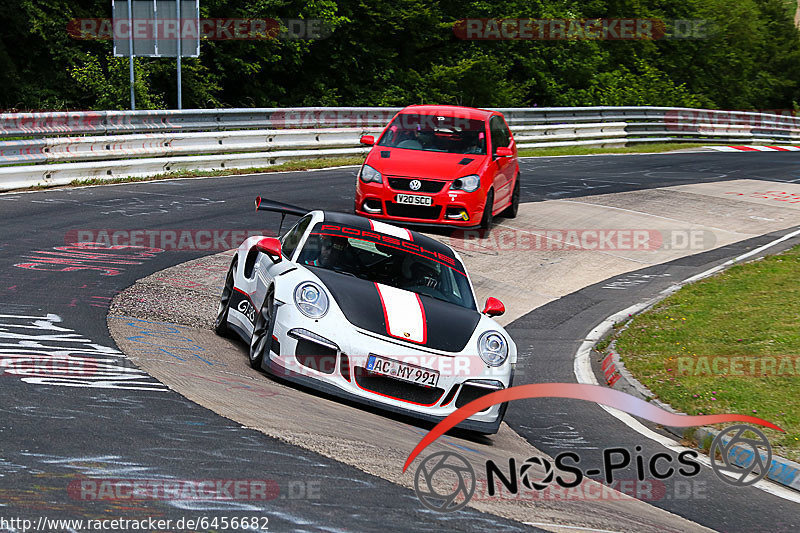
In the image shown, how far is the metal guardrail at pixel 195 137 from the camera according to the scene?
55.0 ft

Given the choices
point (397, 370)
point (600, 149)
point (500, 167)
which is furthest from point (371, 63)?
point (397, 370)

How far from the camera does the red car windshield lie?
15609 millimetres

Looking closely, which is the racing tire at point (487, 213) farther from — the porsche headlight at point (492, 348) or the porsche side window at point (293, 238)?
the porsche headlight at point (492, 348)

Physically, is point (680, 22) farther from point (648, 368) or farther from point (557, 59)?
point (648, 368)

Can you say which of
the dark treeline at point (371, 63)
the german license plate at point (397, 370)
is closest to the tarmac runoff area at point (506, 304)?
the german license plate at point (397, 370)

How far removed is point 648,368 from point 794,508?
133 inches

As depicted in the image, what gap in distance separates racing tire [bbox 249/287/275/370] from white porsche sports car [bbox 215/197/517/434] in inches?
0.5

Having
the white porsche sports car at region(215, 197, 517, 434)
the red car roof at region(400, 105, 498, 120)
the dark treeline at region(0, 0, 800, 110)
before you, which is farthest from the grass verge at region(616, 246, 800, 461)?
→ the dark treeline at region(0, 0, 800, 110)

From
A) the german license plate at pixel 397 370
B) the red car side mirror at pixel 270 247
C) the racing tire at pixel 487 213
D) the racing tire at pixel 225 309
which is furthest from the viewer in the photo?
the racing tire at pixel 487 213

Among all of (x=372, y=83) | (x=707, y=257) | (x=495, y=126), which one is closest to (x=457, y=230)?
(x=495, y=126)

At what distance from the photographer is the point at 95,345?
303 inches

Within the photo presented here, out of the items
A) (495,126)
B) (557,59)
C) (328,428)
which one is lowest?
(328,428)

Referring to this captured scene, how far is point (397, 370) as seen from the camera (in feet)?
22.9

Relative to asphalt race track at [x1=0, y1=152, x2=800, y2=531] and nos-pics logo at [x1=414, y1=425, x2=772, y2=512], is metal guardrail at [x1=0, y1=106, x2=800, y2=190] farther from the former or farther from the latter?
nos-pics logo at [x1=414, y1=425, x2=772, y2=512]
